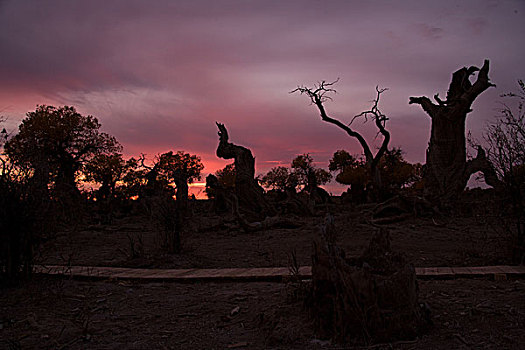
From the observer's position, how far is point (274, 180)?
38125mm

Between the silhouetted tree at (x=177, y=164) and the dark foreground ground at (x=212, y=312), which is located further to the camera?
the silhouetted tree at (x=177, y=164)

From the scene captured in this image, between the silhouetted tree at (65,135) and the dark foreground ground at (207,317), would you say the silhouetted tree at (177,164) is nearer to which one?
the silhouetted tree at (65,135)

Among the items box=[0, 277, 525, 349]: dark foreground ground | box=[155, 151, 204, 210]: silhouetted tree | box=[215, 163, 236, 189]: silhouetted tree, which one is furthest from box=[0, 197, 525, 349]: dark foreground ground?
box=[215, 163, 236, 189]: silhouetted tree

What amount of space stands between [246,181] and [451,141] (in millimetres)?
8489

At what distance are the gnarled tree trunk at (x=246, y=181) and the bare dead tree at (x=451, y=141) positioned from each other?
6475 mm

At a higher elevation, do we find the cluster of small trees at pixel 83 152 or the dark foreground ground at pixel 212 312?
the cluster of small trees at pixel 83 152

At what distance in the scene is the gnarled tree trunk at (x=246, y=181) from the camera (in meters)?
17.7

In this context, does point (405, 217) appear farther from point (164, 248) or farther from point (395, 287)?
point (395, 287)

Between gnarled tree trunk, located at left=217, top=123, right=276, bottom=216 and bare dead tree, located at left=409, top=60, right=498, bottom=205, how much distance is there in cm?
647

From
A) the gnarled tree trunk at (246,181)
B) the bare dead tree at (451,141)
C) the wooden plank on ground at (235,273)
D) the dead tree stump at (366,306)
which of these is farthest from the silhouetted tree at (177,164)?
the dead tree stump at (366,306)

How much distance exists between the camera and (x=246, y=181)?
1781 cm

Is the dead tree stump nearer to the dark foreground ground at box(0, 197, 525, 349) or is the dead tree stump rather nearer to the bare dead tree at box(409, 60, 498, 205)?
the dark foreground ground at box(0, 197, 525, 349)

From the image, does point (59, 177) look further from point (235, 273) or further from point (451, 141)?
point (451, 141)

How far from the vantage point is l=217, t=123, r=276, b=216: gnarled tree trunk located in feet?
58.0
